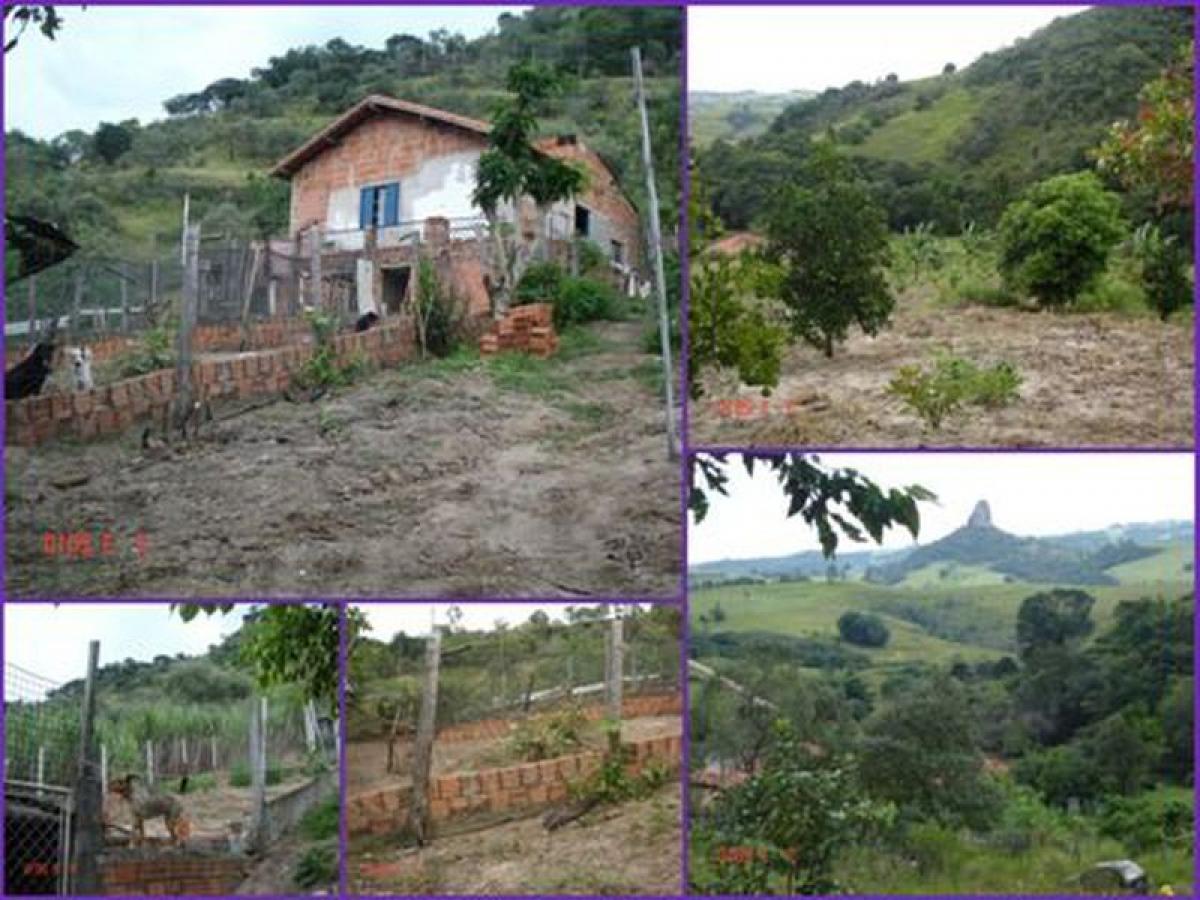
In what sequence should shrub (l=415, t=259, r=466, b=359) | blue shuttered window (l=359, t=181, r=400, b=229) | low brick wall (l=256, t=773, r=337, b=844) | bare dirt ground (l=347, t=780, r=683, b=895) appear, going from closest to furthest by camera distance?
bare dirt ground (l=347, t=780, r=683, b=895)
low brick wall (l=256, t=773, r=337, b=844)
shrub (l=415, t=259, r=466, b=359)
blue shuttered window (l=359, t=181, r=400, b=229)

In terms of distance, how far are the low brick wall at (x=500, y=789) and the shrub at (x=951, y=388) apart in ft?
4.35

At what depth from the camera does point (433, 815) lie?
470 cm

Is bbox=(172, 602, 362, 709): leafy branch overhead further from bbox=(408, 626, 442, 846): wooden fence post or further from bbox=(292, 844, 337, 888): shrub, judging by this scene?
bbox=(292, 844, 337, 888): shrub

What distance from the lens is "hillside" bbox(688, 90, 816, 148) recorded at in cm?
496

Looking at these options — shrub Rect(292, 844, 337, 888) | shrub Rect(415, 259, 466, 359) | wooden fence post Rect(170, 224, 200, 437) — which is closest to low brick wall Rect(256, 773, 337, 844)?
shrub Rect(292, 844, 337, 888)

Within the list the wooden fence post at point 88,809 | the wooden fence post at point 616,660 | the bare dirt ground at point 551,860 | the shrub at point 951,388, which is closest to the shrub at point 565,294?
the shrub at point 951,388

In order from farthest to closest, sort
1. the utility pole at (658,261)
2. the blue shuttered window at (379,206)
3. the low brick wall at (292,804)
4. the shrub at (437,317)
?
1. the blue shuttered window at (379,206)
2. the shrub at (437,317)
3. the utility pole at (658,261)
4. the low brick wall at (292,804)

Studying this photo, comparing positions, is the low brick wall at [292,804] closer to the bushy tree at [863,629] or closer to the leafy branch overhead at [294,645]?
the leafy branch overhead at [294,645]

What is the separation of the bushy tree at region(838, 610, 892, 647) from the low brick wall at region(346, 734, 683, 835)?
0.71 meters

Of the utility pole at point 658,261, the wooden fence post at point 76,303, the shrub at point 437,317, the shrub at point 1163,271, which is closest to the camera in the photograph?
the utility pole at point 658,261

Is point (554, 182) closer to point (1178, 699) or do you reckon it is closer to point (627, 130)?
point (627, 130)

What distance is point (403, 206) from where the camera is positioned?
565 cm

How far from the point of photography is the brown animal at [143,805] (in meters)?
4.83

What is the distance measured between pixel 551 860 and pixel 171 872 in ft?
4.03
